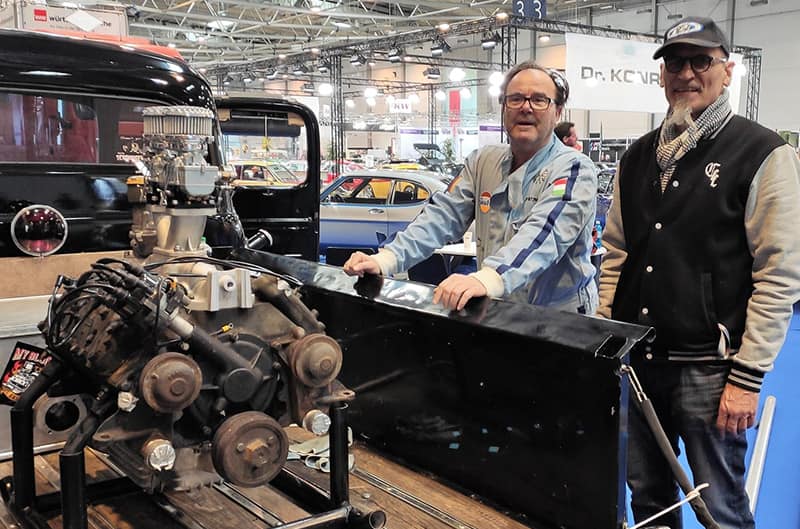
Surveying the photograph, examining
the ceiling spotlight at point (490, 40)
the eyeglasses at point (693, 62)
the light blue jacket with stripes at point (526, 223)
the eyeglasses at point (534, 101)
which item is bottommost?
the light blue jacket with stripes at point (526, 223)

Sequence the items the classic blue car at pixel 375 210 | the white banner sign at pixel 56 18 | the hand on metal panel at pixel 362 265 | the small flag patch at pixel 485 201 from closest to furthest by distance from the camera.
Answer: the hand on metal panel at pixel 362 265, the small flag patch at pixel 485 201, the white banner sign at pixel 56 18, the classic blue car at pixel 375 210

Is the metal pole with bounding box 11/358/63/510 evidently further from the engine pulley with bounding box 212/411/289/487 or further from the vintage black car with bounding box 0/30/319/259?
the vintage black car with bounding box 0/30/319/259

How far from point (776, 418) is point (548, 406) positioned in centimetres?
218

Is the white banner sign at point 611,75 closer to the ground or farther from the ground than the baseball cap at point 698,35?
farther from the ground

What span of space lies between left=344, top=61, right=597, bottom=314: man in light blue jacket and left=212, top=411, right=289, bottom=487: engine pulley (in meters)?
0.57

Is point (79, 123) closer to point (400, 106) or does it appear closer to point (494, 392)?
point (494, 392)

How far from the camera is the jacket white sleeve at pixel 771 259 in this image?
1.95 m

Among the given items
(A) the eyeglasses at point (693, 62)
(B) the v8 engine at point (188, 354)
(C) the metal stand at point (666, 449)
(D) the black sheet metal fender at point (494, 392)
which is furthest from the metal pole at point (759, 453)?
(B) the v8 engine at point (188, 354)

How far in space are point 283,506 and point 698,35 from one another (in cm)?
172

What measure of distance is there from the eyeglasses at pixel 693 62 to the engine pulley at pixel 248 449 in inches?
58.0

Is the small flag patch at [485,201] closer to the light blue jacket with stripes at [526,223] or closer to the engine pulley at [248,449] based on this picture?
the light blue jacket with stripes at [526,223]

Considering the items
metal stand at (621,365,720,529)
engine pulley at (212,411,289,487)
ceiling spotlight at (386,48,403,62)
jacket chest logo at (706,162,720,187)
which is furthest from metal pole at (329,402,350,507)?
ceiling spotlight at (386,48,403,62)

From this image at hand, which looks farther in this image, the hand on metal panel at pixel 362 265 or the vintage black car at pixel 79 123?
the vintage black car at pixel 79 123

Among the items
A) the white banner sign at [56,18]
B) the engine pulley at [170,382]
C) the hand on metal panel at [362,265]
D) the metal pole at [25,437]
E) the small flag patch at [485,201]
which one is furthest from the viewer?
the white banner sign at [56,18]
